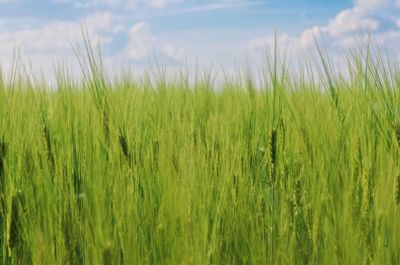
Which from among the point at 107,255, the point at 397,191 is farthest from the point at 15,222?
the point at 397,191

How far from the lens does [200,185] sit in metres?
1.36

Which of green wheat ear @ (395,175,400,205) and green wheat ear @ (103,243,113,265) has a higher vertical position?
green wheat ear @ (395,175,400,205)

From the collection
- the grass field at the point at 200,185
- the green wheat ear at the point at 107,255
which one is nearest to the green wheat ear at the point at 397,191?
the grass field at the point at 200,185

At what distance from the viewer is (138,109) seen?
215 centimetres

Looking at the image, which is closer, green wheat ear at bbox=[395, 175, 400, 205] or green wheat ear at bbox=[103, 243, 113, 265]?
green wheat ear at bbox=[103, 243, 113, 265]

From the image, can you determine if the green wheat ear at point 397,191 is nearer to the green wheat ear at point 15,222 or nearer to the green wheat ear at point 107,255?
the green wheat ear at point 107,255

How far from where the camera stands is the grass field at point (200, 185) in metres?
1.32

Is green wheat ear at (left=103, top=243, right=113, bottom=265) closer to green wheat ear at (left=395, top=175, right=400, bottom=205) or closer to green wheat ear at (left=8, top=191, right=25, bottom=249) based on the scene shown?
green wheat ear at (left=8, top=191, right=25, bottom=249)

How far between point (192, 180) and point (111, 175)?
26cm

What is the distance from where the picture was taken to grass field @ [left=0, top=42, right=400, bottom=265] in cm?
132

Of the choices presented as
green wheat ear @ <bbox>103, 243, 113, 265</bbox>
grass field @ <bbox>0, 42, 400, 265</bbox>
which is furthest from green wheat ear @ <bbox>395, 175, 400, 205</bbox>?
green wheat ear @ <bbox>103, 243, 113, 265</bbox>

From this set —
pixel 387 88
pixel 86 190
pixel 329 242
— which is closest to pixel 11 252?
pixel 86 190

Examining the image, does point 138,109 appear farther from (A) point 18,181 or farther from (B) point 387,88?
(B) point 387,88

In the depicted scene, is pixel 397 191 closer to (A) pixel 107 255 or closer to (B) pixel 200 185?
(B) pixel 200 185
